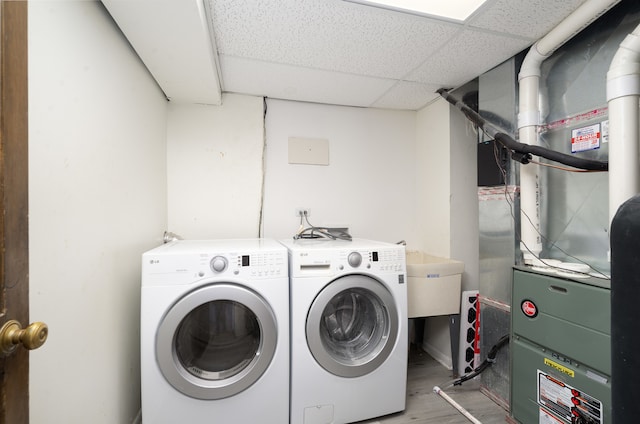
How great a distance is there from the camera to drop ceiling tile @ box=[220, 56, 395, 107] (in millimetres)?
1732

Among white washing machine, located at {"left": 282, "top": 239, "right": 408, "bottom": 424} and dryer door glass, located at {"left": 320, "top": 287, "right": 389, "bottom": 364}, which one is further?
dryer door glass, located at {"left": 320, "top": 287, "right": 389, "bottom": 364}

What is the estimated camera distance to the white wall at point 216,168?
2020mm

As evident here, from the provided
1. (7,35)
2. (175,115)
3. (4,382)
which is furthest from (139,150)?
(4,382)

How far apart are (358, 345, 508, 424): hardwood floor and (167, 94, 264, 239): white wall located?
1.54m

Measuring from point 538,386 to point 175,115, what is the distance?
2.70 m

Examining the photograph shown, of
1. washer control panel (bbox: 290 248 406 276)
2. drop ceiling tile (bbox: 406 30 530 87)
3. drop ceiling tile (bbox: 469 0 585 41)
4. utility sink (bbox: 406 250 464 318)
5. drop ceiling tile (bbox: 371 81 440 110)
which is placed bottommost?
utility sink (bbox: 406 250 464 318)

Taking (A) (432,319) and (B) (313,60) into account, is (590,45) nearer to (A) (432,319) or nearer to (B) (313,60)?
(B) (313,60)

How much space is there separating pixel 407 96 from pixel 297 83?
0.88 metres

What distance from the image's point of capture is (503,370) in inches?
63.6

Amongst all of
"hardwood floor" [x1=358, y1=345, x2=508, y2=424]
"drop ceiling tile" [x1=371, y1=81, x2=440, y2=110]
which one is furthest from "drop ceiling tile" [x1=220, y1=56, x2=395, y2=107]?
"hardwood floor" [x1=358, y1=345, x2=508, y2=424]

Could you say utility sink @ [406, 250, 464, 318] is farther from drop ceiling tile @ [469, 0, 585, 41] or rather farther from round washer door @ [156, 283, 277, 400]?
drop ceiling tile @ [469, 0, 585, 41]

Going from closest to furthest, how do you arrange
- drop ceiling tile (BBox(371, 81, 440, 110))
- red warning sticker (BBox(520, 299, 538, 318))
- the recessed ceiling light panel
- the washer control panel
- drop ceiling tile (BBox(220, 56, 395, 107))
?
1. the recessed ceiling light panel
2. red warning sticker (BBox(520, 299, 538, 318))
3. the washer control panel
4. drop ceiling tile (BBox(220, 56, 395, 107))
5. drop ceiling tile (BBox(371, 81, 440, 110))

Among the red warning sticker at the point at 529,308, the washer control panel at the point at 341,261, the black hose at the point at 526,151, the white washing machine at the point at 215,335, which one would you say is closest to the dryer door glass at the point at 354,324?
the washer control panel at the point at 341,261

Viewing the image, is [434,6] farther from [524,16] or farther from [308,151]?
[308,151]
